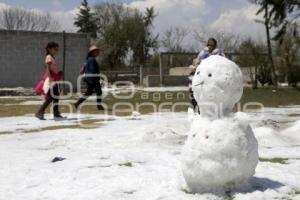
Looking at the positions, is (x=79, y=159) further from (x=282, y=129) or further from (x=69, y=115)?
(x=69, y=115)

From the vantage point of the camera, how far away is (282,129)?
9414mm

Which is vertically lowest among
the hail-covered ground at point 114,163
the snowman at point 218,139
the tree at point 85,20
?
the hail-covered ground at point 114,163

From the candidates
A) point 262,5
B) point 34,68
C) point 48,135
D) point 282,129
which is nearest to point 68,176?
point 48,135

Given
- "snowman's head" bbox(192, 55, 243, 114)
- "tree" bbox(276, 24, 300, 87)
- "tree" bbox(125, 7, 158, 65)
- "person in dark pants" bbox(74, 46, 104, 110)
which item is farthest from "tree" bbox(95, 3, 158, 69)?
"snowman's head" bbox(192, 55, 243, 114)

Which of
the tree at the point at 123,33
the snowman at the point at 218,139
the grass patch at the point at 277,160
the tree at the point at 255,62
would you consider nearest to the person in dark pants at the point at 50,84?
the grass patch at the point at 277,160

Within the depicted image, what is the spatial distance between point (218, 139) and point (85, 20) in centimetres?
5562

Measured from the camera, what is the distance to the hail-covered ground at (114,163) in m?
5.01

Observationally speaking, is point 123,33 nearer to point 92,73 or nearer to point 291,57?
point 291,57

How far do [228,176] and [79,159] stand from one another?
2.43m

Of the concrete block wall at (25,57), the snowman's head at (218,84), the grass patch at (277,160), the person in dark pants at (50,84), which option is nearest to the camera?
the snowman's head at (218,84)

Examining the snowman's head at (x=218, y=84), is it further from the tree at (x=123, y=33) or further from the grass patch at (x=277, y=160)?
the tree at (x=123, y=33)

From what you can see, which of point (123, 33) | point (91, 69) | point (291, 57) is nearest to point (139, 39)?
point (123, 33)

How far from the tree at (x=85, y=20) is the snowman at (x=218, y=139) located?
52560 millimetres

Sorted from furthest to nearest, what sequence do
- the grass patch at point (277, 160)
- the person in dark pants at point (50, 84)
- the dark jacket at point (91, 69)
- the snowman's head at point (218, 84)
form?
the dark jacket at point (91, 69) < the person in dark pants at point (50, 84) < the grass patch at point (277, 160) < the snowman's head at point (218, 84)
